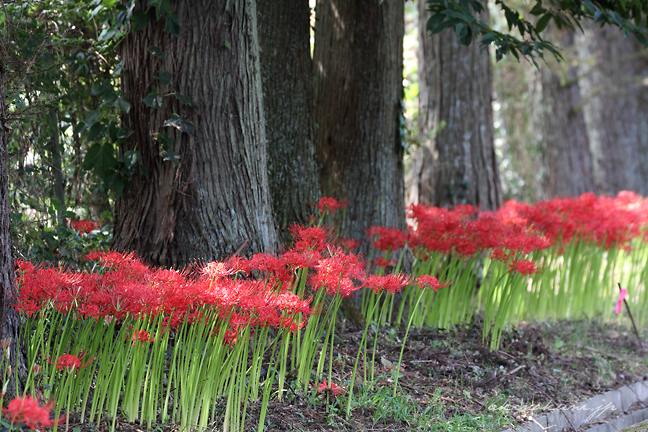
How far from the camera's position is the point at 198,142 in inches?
129

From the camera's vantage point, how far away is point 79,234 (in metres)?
3.33

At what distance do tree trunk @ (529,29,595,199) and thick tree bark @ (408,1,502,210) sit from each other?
3.51 metres

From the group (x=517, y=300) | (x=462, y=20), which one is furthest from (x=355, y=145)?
(x=517, y=300)

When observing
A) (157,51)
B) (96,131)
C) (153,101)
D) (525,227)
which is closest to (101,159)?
(96,131)

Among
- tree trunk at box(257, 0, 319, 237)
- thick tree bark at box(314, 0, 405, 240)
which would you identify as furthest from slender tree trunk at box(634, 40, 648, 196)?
tree trunk at box(257, 0, 319, 237)

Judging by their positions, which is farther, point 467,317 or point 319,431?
point 467,317

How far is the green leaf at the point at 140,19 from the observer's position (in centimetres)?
324

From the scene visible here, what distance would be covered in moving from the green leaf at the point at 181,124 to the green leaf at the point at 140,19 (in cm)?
58

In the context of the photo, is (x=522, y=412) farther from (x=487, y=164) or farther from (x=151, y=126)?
(x=487, y=164)

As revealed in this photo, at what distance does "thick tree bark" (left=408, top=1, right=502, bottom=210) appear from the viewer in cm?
640

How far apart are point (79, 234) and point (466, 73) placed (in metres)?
4.82

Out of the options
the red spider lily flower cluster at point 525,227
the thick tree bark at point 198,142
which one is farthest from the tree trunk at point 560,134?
the thick tree bark at point 198,142

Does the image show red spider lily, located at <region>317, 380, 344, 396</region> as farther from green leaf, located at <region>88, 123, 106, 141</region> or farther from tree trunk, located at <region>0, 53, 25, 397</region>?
green leaf, located at <region>88, 123, 106, 141</region>

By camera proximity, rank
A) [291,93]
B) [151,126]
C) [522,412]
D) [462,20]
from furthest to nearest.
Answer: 1. [291,93]
2. [462,20]
3. [151,126]
4. [522,412]
